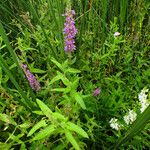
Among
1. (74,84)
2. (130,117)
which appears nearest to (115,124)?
(130,117)

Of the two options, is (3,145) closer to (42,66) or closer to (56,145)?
(56,145)

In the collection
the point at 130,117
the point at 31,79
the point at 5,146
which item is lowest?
the point at 130,117

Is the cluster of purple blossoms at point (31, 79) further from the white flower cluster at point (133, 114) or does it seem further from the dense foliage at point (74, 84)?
the white flower cluster at point (133, 114)

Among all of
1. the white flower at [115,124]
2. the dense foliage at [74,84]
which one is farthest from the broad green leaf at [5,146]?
the white flower at [115,124]

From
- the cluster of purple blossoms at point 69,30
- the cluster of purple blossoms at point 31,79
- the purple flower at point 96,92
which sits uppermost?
the cluster of purple blossoms at point 69,30

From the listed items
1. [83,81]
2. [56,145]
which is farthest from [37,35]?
[56,145]

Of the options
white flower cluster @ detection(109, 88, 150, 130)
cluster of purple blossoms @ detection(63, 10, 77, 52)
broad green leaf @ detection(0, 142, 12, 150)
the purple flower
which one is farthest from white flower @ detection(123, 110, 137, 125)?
broad green leaf @ detection(0, 142, 12, 150)

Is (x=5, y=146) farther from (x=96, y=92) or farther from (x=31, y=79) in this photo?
(x=96, y=92)

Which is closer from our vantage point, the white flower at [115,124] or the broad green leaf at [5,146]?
the broad green leaf at [5,146]

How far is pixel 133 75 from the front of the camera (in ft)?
5.74

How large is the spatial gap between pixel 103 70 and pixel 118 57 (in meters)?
0.13

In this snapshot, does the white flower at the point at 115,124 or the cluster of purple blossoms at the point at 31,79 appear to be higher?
the cluster of purple blossoms at the point at 31,79

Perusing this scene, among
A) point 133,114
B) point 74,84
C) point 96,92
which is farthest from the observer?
point 96,92

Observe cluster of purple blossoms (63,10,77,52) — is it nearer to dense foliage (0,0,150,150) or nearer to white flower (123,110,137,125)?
dense foliage (0,0,150,150)
